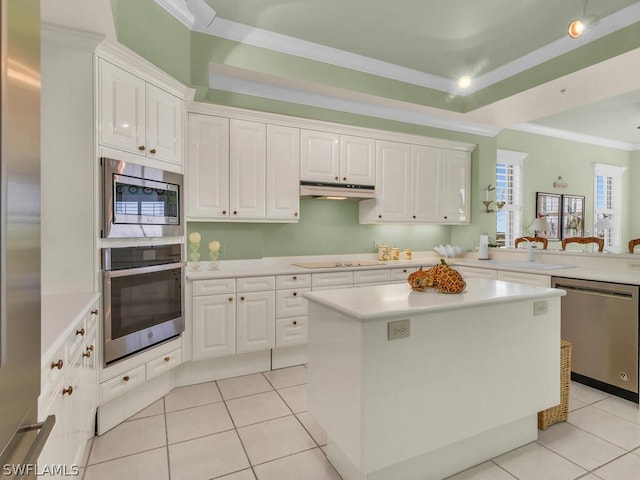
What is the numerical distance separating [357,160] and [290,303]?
1899 millimetres

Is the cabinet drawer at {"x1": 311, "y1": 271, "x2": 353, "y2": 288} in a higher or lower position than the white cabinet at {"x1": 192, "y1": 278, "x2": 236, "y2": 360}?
higher

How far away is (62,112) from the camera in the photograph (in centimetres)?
223

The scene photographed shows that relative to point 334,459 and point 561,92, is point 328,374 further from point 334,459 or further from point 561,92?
point 561,92

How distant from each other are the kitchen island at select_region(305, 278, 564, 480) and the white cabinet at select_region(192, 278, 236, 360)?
1.39 meters

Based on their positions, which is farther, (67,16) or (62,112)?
(62,112)

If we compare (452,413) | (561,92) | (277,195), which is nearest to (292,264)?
(277,195)

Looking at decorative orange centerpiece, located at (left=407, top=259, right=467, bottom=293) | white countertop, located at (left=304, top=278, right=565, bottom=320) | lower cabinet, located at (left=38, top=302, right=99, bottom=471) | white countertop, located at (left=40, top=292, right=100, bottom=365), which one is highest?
decorative orange centerpiece, located at (left=407, top=259, right=467, bottom=293)

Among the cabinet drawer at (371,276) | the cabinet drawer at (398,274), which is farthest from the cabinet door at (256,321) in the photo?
the cabinet drawer at (398,274)

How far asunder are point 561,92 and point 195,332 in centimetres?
449

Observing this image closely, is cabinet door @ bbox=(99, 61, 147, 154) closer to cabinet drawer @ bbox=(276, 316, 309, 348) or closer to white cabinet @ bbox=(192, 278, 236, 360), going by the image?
white cabinet @ bbox=(192, 278, 236, 360)

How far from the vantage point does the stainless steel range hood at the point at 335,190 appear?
12.6ft

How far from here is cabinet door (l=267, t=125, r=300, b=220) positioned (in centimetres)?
370

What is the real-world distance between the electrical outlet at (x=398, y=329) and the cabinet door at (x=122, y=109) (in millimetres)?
2174

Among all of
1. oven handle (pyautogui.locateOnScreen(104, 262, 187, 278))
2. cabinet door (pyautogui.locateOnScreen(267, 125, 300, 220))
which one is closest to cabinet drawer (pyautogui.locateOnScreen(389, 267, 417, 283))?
cabinet door (pyautogui.locateOnScreen(267, 125, 300, 220))
